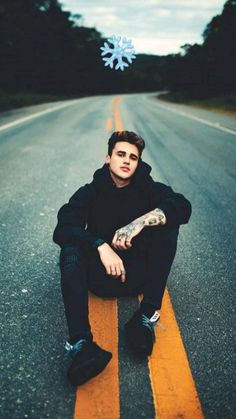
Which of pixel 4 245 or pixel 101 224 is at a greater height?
pixel 101 224

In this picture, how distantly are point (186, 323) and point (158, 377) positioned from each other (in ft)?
1.80

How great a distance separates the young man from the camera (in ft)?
6.73

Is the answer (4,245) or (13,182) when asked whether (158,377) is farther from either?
(13,182)

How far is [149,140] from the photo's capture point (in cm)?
990

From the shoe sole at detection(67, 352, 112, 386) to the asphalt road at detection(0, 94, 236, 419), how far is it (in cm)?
8

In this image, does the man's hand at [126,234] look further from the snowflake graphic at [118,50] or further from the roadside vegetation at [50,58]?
the roadside vegetation at [50,58]

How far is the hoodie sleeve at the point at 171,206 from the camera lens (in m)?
2.50

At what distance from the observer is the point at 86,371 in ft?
5.84

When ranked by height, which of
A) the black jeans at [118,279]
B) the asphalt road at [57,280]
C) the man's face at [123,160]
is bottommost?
the asphalt road at [57,280]

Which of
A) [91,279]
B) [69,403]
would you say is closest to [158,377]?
[69,403]

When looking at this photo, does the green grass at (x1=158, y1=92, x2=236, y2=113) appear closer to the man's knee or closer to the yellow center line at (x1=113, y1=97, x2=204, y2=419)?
the man's knee

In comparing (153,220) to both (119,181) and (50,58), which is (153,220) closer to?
(119,181)

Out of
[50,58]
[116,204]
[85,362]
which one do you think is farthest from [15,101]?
[50,58]

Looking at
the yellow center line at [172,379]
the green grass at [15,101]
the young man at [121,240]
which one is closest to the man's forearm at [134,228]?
the young man at [121,240]
